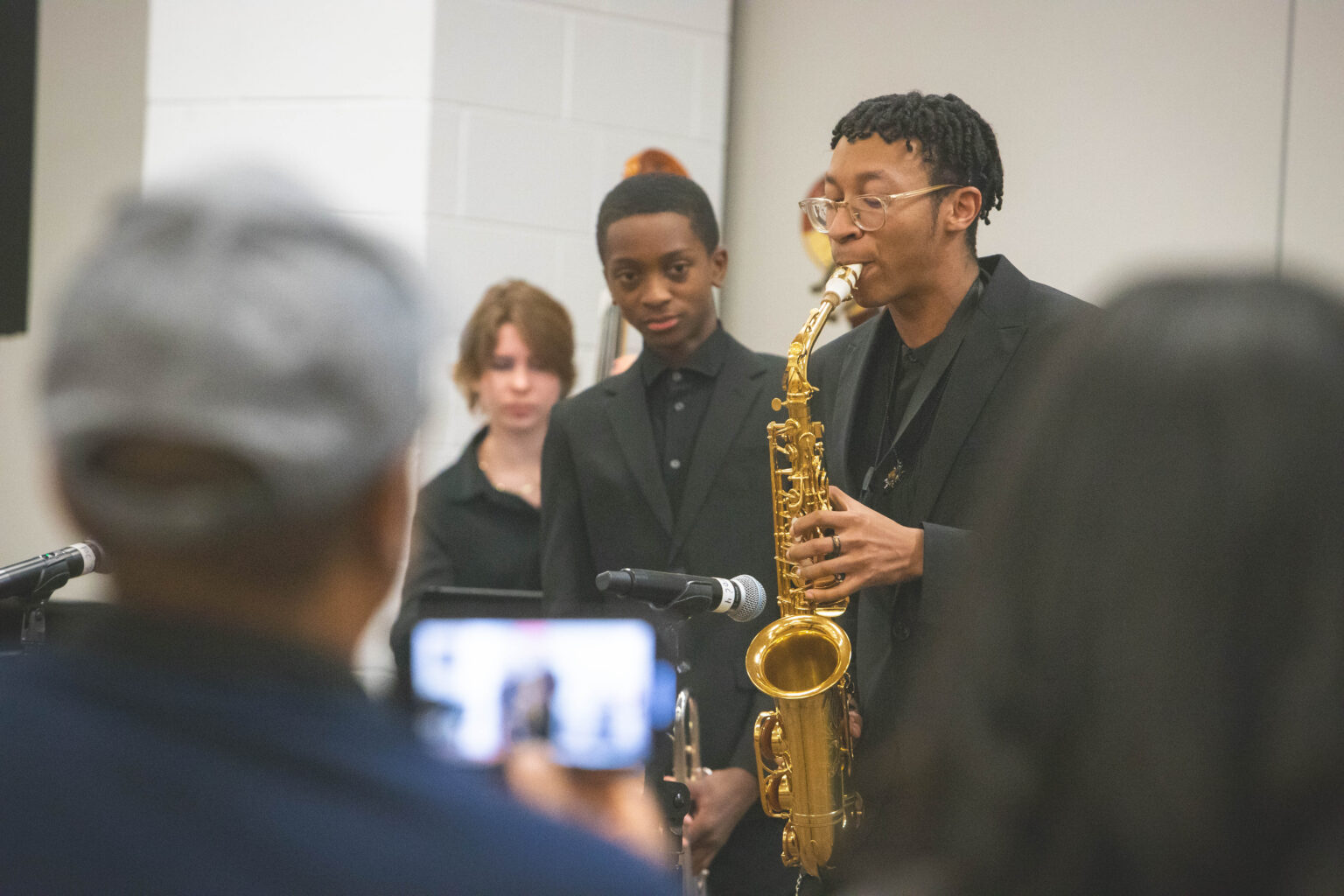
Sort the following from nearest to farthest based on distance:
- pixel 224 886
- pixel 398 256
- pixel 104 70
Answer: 1. pixel 224 886
2. pixel 398 256
3. pixel 104 70

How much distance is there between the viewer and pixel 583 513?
2.34 m

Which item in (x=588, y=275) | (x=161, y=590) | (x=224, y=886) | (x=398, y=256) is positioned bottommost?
(x=224, y=886)

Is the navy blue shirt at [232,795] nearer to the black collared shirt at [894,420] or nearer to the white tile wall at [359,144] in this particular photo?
the black collared shirt at [894,420]

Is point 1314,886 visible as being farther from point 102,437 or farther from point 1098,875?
point 102,437

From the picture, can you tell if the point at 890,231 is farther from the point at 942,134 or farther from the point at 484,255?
the point at 484,255

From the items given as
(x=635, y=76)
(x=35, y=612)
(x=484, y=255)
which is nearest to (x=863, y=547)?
(x=35, y=612)

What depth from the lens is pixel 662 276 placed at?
2.34 meters

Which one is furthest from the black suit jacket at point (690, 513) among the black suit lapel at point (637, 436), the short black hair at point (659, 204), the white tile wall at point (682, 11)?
the white tile wall at point (682, 11)

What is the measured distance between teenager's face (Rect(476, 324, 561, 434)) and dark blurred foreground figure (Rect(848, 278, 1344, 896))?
92.3 inches

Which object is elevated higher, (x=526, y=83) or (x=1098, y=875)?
(x=526, y=83)

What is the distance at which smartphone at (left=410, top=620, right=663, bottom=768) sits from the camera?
79cm

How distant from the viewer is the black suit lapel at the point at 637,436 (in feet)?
7.41

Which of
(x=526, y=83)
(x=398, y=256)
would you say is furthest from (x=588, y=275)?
(x=398, y=256)

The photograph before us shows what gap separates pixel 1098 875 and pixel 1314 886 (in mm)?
90
